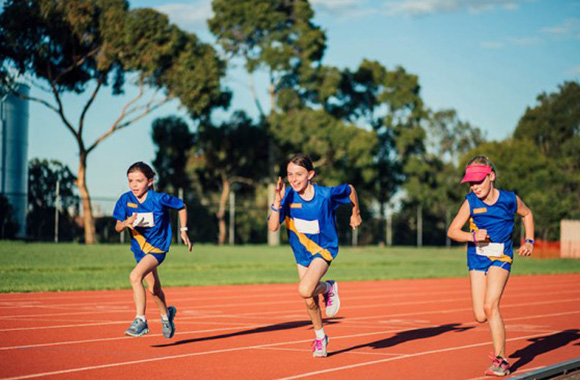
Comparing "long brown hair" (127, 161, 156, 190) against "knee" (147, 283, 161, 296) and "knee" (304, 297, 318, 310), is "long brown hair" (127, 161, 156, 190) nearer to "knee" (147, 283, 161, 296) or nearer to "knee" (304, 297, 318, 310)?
"knee" (147, 283, 161, 296)

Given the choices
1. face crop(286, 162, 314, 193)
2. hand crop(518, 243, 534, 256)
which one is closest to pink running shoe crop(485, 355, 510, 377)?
hand crop(518, 243, 534, 256)

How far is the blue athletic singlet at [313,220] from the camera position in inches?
328

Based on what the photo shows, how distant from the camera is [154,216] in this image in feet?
30.2

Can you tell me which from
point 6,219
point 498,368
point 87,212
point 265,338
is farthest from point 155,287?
point 87,212

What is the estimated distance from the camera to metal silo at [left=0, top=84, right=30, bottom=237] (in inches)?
1491

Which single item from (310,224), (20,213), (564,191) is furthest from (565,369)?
(564,191)

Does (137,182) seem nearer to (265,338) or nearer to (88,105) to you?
(265,338)

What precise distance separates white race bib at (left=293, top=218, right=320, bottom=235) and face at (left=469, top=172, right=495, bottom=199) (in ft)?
5.19

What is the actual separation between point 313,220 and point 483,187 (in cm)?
169

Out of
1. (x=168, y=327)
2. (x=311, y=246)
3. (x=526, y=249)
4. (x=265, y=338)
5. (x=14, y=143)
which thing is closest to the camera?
(x=526, y=249)

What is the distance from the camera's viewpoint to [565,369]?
7484mm

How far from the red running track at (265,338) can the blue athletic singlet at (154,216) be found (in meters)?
1.06

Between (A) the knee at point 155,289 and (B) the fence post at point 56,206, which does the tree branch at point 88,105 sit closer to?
(B) the fence post at point 56,206

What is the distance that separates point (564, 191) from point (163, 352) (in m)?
71.4
